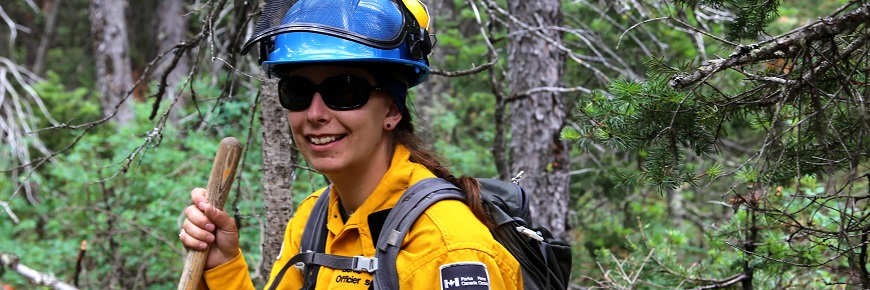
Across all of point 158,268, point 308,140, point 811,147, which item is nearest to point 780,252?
point 811,147

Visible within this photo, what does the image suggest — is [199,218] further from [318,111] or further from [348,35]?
[348,35]

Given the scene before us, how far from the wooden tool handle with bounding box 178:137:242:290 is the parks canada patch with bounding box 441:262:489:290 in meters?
1.09

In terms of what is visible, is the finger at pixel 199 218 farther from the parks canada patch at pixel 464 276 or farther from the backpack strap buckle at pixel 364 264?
the parks canada patch at pixel 464 276

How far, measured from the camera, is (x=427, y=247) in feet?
7.27

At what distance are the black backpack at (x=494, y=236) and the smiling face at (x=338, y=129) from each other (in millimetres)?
262

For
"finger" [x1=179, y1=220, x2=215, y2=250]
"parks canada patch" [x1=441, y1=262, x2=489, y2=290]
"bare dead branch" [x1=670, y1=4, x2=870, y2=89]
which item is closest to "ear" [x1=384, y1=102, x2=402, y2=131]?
"parks canada patch" [x1=441, y1=262, x2=489, y2=290]

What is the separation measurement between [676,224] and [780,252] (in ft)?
16.9

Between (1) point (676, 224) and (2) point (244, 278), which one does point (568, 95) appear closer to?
(1) point (676, 224)

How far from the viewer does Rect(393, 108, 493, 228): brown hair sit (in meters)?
2.39

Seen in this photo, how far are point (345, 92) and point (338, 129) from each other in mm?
130

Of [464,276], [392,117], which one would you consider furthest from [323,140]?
[464,276]

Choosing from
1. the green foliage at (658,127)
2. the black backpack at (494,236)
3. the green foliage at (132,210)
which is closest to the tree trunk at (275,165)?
the black backpack at (494,236)

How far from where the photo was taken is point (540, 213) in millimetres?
5762

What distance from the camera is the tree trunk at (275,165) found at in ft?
12.4
